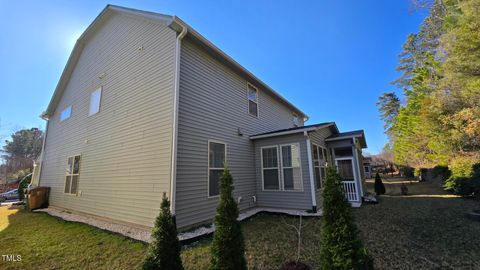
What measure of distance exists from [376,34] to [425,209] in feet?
31.6

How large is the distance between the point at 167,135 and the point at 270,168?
15.1ft

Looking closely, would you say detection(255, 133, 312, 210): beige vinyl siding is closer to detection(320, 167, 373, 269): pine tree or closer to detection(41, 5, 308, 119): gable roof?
detection(41, 5, 308, 119): gable roof

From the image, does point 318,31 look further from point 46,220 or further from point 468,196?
point 46,220

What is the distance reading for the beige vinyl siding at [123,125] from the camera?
19.8ft

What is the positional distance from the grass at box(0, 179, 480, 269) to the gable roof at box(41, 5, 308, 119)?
19.4 feet

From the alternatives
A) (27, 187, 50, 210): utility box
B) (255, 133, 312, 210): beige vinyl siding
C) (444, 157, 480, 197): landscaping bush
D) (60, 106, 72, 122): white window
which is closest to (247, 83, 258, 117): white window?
(255, 133, 312, 210): beige vinyl siding

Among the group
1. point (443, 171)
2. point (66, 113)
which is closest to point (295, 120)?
point (443, 171)

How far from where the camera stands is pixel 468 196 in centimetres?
1041

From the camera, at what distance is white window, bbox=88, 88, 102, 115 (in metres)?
8.71

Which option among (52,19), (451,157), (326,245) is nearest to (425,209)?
(451,157)

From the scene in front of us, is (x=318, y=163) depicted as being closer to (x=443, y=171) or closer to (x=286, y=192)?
(x=286, y=192)

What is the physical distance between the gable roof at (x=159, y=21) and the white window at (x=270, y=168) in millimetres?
3401

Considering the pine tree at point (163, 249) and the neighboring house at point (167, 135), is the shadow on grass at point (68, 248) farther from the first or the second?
the pine tree at point (163, 249)

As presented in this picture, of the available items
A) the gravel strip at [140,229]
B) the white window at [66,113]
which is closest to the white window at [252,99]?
the gravel strip at [140,229]
